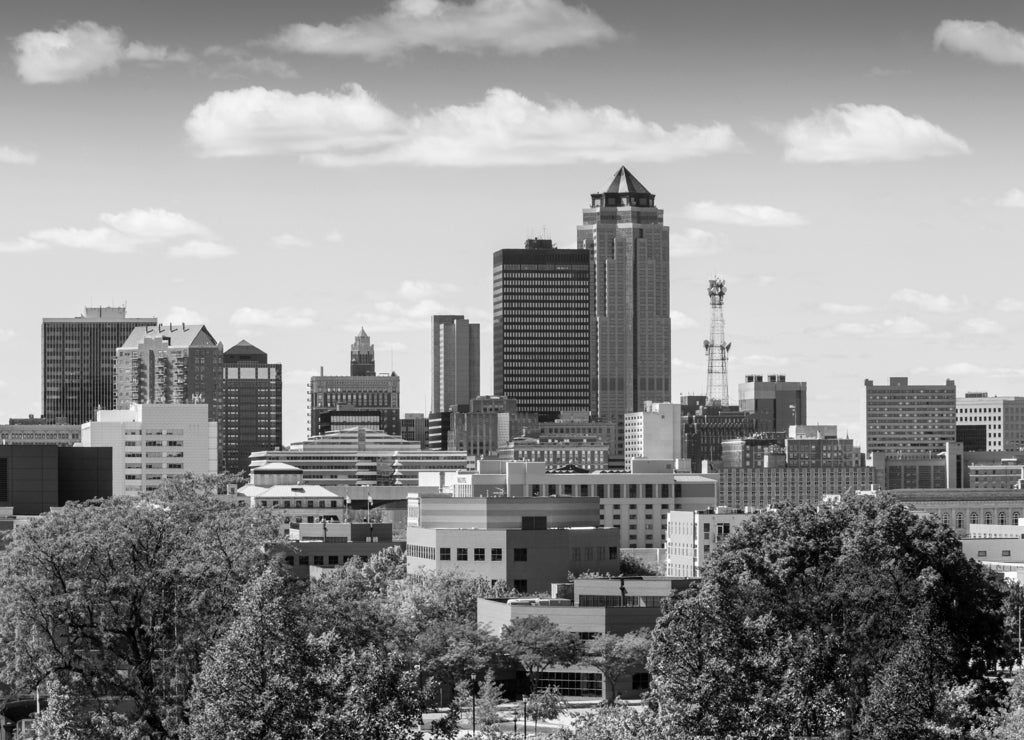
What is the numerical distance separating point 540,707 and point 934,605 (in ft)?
107

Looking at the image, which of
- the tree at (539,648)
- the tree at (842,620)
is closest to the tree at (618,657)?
the tree at (539,648)

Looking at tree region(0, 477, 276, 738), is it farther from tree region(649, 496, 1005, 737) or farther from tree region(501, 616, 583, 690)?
tree region(501, 616, 583, 690)

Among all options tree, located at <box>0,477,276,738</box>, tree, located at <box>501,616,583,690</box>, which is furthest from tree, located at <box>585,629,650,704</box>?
tree, located at <box>0,477,276,738</box>

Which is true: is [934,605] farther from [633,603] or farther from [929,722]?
[633,603]

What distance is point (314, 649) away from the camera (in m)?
84.4

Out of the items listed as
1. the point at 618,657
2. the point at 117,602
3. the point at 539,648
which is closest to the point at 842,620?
the point at 117,602

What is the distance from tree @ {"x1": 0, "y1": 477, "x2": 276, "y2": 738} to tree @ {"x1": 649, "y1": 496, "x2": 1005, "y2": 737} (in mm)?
18474

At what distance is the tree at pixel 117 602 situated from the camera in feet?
334

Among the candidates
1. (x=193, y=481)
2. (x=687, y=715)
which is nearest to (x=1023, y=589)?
(x=193, y=481)

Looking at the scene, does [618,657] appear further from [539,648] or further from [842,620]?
[842,620]

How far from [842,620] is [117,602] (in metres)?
33.6

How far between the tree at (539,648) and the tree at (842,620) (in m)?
34.5

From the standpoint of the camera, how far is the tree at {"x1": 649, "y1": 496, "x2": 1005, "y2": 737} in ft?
303

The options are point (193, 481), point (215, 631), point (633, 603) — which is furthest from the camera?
point (633, 603)
